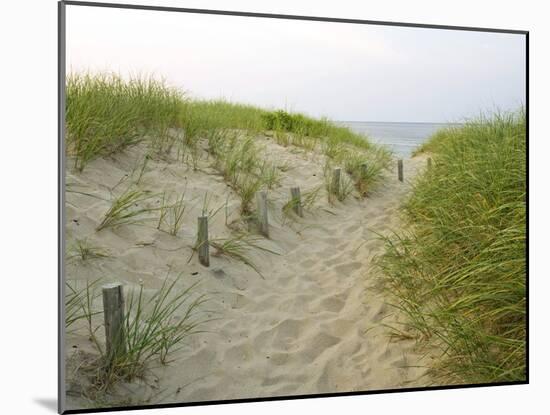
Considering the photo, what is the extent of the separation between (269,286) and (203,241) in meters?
0.44

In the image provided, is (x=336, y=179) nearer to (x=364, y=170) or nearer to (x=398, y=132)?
(x=364, y=170)

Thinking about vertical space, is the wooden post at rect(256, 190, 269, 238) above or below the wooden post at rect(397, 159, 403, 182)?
below

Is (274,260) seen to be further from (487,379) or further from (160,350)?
(487,379)

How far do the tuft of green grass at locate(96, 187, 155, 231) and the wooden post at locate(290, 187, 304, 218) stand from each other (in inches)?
34.0

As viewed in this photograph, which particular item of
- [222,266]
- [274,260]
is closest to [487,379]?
[274,260]

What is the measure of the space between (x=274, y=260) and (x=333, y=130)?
807 mm

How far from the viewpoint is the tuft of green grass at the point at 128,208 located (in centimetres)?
335

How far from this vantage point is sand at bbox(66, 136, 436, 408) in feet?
10.5

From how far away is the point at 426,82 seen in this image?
3754 millimetres

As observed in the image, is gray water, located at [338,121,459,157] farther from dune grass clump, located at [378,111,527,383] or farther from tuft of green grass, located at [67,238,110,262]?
tuft of green grass, located at [67,238,110,262]

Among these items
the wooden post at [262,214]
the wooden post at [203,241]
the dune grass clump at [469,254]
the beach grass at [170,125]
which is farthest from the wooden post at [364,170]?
the wooden post at [203,241]

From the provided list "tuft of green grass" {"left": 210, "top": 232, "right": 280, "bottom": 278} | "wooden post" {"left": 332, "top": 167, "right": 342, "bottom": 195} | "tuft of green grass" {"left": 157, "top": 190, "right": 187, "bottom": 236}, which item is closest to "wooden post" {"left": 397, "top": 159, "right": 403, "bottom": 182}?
"wooden post" {"left": 332, "top": 167, "right": 342, "bottom": 195}

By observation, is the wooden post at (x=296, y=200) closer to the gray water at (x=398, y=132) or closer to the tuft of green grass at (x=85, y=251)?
the gray water at (x=398, y=132)

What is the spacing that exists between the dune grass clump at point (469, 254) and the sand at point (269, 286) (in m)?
0.13
